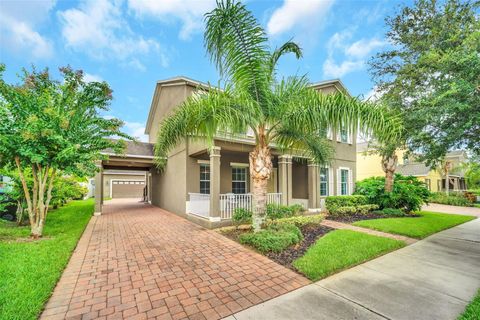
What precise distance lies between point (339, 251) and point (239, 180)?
751 centimetres

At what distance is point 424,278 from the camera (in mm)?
4215

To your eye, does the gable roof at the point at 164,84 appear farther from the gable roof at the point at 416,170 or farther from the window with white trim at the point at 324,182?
the gable roof at the point at 416,170

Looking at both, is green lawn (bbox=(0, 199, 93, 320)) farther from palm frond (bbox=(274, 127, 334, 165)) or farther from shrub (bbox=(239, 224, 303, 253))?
palm frond (bbox=(274, 127, 334, 165))

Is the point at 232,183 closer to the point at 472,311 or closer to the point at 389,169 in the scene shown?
the point at 389,169

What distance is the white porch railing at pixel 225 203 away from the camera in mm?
8891

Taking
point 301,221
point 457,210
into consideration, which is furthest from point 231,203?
point 457,210

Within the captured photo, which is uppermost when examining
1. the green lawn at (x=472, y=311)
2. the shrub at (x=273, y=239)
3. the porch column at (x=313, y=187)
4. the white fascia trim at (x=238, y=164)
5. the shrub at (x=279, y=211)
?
Result: the white fascia trim at (x=238, y=164)

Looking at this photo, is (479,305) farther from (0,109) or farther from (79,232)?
(0,109)

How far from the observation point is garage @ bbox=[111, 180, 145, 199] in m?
27.3

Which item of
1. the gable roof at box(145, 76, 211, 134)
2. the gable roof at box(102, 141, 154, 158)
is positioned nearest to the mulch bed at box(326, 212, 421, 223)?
the gable roof at box(145, 76, 211, 134)

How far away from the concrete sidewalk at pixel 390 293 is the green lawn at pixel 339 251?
192 millimetres

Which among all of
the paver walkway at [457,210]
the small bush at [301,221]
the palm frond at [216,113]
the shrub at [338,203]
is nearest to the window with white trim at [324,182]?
the shrub at [338,203]

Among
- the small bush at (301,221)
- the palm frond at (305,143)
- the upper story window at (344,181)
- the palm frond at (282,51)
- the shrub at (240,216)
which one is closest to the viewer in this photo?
the palm frond at (282,51)

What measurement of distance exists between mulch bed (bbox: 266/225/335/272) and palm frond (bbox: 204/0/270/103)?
398 centimetres
